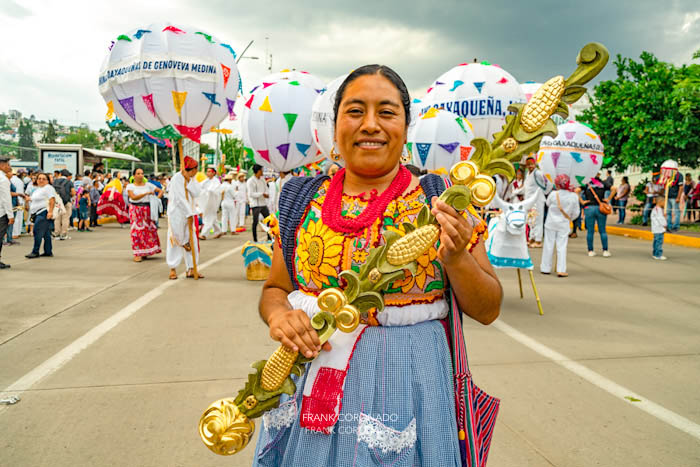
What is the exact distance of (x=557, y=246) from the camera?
8.78m

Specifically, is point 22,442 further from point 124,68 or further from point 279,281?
point 124,68

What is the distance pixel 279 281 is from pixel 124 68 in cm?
625

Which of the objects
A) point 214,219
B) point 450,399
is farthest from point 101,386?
point 214,219

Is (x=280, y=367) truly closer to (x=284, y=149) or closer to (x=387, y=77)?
(x=387, y=77)

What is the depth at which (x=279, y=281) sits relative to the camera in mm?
1739

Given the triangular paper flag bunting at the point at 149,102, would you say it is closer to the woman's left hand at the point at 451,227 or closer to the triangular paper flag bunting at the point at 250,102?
the triangular paper flag bunting at the point at 250,102

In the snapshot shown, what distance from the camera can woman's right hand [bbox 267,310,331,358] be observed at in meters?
1.40

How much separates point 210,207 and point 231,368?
11.3 m

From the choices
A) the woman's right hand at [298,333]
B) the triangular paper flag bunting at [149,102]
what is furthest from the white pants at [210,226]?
the woman's right hand at [298,333]

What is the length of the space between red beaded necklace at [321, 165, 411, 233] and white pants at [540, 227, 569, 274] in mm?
7770

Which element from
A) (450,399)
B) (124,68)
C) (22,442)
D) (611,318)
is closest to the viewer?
(450,399)

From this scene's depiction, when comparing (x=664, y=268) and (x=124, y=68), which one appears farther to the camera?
(x=664, y=268)

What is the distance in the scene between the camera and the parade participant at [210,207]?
14.7 m

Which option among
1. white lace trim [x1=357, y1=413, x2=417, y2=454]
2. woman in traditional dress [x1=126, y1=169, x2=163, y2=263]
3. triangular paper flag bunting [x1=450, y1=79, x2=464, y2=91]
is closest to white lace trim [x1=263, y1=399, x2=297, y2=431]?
white lace trim [x1=357, y1=413, x2=417, y2=454]
